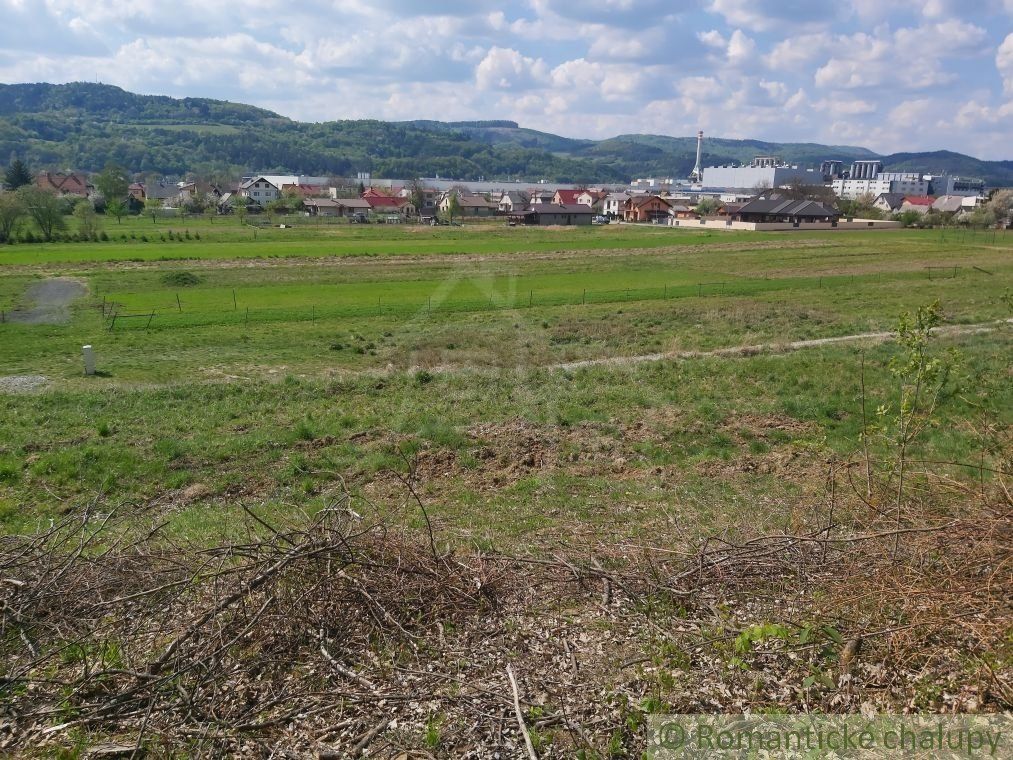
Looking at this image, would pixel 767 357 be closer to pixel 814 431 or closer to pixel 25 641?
pixel 814 431

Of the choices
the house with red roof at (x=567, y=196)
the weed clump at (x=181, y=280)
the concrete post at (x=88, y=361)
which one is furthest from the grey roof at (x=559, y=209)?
the concrete post at (x=88, y=361)

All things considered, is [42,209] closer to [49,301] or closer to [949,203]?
[49,301]

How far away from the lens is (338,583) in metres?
5.92

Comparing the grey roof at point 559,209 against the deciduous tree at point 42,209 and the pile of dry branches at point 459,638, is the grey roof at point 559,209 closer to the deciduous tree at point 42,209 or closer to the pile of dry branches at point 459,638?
the deciduous tree at point 42,209

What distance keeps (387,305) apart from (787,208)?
87.7 metres

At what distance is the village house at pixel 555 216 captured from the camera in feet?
391

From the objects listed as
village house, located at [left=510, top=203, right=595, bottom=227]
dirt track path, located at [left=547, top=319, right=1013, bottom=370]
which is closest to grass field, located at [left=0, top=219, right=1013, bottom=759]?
dirt track path, located at [left=547, top=319, right=1013, bottom=370]

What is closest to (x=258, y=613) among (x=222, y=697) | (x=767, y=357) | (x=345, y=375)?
(x=222, y=697)

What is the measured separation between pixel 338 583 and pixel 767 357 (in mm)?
20782

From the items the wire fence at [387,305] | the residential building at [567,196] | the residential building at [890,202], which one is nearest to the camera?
the wire fence at [387,305]

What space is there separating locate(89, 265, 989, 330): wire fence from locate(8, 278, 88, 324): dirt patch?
1.96 metres

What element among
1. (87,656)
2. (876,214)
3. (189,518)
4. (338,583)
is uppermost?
(876,214)

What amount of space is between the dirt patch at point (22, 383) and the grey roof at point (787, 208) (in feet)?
341

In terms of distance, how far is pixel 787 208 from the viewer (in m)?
107
